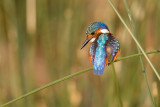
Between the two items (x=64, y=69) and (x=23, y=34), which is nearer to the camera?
(x=64, y=69)

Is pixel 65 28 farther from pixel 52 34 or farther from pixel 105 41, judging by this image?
pixel 105 41

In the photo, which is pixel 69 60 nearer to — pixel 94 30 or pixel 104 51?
pixel 94 30

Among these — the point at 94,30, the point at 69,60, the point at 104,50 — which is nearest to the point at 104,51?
the point at 104,50

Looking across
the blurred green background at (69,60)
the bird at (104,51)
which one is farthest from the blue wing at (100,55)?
the blurred green background at (69,60)

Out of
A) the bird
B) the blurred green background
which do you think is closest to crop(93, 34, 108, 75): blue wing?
the bird

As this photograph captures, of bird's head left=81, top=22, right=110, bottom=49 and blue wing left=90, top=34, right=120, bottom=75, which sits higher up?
bird's head left=81, top=22, right=110, bottom=49

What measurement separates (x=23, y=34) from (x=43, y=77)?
1.79 ft

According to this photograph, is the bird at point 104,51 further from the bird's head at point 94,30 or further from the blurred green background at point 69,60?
the blurred green background at point 69,60

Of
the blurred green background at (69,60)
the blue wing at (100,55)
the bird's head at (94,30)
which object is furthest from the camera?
the blurred green background at (69,60)

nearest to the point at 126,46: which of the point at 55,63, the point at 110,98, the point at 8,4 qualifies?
the point at 110,98

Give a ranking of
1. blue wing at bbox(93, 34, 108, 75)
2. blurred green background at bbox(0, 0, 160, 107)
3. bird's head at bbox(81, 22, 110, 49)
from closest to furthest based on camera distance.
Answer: blue wing at bbox(93, 34, 108, 75) → bird's head at bbox(81, 22, 110, 49) → blurred green background at bbox(0, 0, 160, 107)

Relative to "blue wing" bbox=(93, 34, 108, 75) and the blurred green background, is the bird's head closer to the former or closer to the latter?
"blue wing" bbox=(93, 34, 108, 75)

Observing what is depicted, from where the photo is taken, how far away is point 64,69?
2.13 m

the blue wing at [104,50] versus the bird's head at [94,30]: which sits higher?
the bird's head at [94,30]
